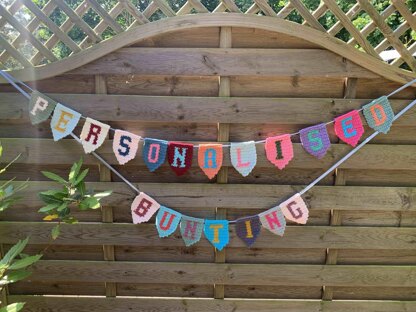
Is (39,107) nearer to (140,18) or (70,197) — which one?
(70,197)

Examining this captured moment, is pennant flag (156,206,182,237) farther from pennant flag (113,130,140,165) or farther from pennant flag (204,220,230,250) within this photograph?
pennant flag (113,130,140,165)

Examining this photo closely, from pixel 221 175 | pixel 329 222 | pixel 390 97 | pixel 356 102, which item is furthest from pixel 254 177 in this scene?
pixel 390 97

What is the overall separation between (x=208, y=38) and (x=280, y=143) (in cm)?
62

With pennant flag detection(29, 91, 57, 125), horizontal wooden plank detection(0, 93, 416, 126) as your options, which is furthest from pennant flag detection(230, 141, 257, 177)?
pennant flag detection(29, 91, 57, 125)

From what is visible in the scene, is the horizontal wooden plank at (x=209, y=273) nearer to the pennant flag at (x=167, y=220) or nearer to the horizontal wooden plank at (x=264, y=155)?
the pennant flag at (x=167, y=220)

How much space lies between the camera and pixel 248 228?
78.1 inches

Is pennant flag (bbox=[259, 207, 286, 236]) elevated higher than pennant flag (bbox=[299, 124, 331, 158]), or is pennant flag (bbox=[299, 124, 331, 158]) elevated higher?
pennant flag (bbox=[299, 124, 331, 158])

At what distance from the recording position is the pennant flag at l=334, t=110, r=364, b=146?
6.14 feet

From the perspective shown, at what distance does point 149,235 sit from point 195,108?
0.73 meters

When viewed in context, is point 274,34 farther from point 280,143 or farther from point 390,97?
point 390,97

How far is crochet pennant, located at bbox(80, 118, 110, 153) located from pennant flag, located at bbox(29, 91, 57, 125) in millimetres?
192

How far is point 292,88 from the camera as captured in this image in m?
1.90

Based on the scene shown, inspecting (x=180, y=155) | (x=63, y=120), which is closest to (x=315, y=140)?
(x=180, y=155)

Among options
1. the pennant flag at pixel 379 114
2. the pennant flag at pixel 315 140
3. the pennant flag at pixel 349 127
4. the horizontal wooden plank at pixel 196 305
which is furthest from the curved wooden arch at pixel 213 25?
the horizontal wooden plank at pixel 196 305
